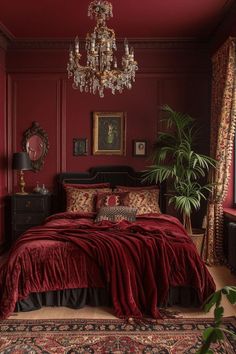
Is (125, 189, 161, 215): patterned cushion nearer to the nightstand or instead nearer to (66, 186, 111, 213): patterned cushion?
(66, 186, 111, 213): patterned cushion

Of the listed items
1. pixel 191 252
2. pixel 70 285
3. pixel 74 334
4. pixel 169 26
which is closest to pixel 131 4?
pixel 169 26

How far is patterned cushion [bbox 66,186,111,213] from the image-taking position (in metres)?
4.72

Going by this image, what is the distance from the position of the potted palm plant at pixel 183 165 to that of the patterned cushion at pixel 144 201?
0.24m

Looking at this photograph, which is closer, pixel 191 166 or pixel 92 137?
pixel 191 166

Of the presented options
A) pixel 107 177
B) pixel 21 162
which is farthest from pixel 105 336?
pixel 21 162

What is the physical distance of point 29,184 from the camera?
5.39 meters

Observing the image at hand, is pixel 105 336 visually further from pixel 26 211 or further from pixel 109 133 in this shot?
pixel 109 133

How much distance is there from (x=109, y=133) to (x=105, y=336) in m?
3.31

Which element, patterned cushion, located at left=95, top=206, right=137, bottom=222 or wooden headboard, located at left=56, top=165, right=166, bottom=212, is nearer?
patterned cushion, located at left=95, top=206, right=137, bottom=222

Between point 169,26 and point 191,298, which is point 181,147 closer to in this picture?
point 169,26

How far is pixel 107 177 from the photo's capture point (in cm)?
528

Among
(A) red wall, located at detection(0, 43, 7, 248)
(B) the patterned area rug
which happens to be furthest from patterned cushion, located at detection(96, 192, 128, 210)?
(B) the patterned area rug

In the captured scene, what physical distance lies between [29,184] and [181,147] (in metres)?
2.46

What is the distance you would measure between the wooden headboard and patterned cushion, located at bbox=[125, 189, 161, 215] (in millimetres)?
389
